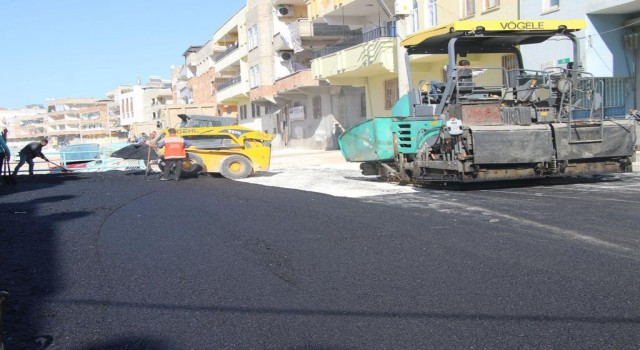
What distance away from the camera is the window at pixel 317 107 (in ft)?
119

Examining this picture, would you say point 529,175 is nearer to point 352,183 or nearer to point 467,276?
point 352,183

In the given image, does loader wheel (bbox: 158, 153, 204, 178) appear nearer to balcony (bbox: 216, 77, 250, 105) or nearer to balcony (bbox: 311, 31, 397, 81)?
balcony (bbox: 311, 31, 397, 81)

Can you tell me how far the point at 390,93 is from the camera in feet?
91.3

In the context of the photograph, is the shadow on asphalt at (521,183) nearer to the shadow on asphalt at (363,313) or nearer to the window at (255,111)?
the shadow on asphalt at (363,313)

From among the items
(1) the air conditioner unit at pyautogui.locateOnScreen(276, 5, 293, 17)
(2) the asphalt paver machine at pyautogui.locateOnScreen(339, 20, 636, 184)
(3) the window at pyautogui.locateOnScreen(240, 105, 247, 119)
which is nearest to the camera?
(2) the asphalt paver machine at pyautogui.locateOnScreen(339, 20, 636, 184)

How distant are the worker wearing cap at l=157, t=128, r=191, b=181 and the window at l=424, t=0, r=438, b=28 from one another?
10.7 m

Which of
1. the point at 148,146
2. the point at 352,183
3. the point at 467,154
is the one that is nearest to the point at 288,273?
the point at 467,154

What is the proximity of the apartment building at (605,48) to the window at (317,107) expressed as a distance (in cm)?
1893

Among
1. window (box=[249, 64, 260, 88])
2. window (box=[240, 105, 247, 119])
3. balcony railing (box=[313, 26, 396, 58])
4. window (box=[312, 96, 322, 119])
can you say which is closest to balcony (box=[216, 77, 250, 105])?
window (box=[240, 105, 247, 119])

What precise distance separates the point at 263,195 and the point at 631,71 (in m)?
11.1

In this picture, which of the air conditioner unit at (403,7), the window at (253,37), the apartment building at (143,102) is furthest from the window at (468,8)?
the apartment building at (143,102)

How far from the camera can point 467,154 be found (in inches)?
433

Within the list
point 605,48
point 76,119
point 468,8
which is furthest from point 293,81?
point 76,119

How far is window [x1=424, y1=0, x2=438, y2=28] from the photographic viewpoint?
929 inches
